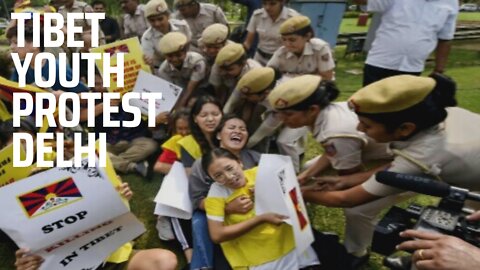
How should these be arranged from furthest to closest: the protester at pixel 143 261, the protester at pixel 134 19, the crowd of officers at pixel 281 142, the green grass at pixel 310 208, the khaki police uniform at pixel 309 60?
the protester at pixel 134 19 < the khaki police uniform at pixel 309 60 < the green grass at pixel 310 208 < the protester at pixel 143 261 < the crowd of officers at pixel 281 142

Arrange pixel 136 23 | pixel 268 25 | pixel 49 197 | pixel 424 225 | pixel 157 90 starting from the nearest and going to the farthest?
pixel 424 225
pixel 49 197
pixel 157 90
pixel 268 25
pixel 136 23

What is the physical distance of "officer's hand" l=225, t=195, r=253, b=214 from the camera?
7.66 feet

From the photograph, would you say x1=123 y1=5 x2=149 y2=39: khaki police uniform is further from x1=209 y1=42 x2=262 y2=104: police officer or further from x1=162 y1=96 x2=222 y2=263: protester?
x1=162 y1=96 x2=222 y2=263: protester

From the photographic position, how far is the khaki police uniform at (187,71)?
162 inches

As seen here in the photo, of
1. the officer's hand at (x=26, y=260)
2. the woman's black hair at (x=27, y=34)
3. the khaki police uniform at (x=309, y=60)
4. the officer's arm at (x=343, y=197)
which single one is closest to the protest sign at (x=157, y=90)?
the woman's black hair at (x=27, y=34)

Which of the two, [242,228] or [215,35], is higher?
[215,35]

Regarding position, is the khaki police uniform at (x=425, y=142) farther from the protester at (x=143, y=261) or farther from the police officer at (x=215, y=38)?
the police officer at (x=215, y=38)

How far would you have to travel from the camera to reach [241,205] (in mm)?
2336

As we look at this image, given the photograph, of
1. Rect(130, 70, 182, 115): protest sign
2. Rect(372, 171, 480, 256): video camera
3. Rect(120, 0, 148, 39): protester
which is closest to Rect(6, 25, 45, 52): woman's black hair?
Rect(130, 70, 182, 115): protest sign

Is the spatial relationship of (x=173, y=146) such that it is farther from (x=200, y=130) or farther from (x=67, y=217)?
(x=67, y=217)

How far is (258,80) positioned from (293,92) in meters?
0.94

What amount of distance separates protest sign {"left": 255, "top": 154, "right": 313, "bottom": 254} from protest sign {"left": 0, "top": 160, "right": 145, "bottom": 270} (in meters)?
0.68

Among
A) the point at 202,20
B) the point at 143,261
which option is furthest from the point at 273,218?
the point at 202,20

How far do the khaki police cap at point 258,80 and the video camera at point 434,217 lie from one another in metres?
1.86
